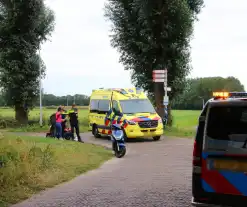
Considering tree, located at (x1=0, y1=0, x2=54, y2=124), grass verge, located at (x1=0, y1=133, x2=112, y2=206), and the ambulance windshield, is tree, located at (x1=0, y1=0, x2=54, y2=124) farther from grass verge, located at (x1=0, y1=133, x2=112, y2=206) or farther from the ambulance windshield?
grass verge, located at (x1=0, y1=133, x2=112, y2=206)

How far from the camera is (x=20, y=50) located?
32000mm

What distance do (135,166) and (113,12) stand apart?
19.3m

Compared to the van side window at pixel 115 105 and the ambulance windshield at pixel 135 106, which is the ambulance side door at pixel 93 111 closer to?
the van side window at pixel 115 105

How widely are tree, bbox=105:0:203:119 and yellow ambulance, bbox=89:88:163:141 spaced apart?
19.3 feet

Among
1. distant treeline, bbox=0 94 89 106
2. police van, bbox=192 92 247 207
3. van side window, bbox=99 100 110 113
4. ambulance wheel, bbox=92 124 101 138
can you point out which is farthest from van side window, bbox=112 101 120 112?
police van, bbox=192 92 247 207

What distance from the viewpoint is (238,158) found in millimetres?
5590

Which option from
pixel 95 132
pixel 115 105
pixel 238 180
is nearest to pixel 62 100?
pixel 95 132

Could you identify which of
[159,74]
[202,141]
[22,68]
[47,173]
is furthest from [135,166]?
[22,68]

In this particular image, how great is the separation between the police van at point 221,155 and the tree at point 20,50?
89.4 feet

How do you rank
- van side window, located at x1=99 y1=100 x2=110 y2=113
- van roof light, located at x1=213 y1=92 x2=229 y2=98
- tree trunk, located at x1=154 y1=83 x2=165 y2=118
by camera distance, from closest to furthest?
van roof light, located at x1=213 y1=92 x2=229 y2=98
van side window, located at x1=99 y1=100 x2=110 y2=113
tree trunk, located at x1=154 y1=83 x2=165 y2=118

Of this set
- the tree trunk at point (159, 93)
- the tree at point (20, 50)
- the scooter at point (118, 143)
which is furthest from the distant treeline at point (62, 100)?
the scooter at point (118, 143)

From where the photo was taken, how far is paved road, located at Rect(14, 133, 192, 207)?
299 inches

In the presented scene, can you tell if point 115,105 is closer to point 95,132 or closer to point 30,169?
point 95,132

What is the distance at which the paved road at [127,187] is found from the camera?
7594mm
